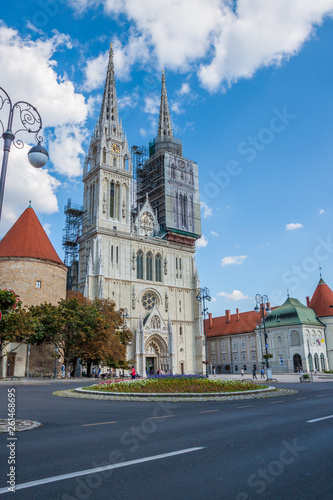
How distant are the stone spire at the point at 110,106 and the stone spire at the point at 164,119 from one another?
1155cm

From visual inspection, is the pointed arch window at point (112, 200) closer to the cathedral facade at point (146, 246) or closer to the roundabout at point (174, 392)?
the cathedral facade at point (146, 246)

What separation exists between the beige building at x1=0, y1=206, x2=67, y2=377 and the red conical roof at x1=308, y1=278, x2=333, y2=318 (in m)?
41.9

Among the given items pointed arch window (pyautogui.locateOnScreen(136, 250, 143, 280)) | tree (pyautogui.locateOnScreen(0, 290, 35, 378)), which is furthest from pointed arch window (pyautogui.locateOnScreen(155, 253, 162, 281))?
tree (pyautogui.locateOnScreen(0, 290, 35, 378))

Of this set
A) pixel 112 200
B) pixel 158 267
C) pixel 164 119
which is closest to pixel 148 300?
pixel 158 267

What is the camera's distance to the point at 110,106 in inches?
2594

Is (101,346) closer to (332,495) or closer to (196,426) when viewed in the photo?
(196,426)

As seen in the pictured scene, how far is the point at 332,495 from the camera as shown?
14.3 ft

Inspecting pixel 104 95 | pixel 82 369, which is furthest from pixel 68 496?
pixel 104 95

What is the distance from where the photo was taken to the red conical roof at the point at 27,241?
4100cm

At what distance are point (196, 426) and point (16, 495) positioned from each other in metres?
5.34

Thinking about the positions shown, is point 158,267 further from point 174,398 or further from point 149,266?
point 174,398

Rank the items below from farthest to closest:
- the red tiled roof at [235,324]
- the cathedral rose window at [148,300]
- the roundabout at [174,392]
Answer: the red tiled roof at [235,324] → the cathedral rose window at [148,300] → the roundabout at [174,392]

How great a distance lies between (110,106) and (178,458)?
66.7 meters

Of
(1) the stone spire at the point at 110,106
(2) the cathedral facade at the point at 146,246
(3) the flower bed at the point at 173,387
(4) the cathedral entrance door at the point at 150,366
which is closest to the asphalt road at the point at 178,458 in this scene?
(3) the flower bed at the point at 173,387
